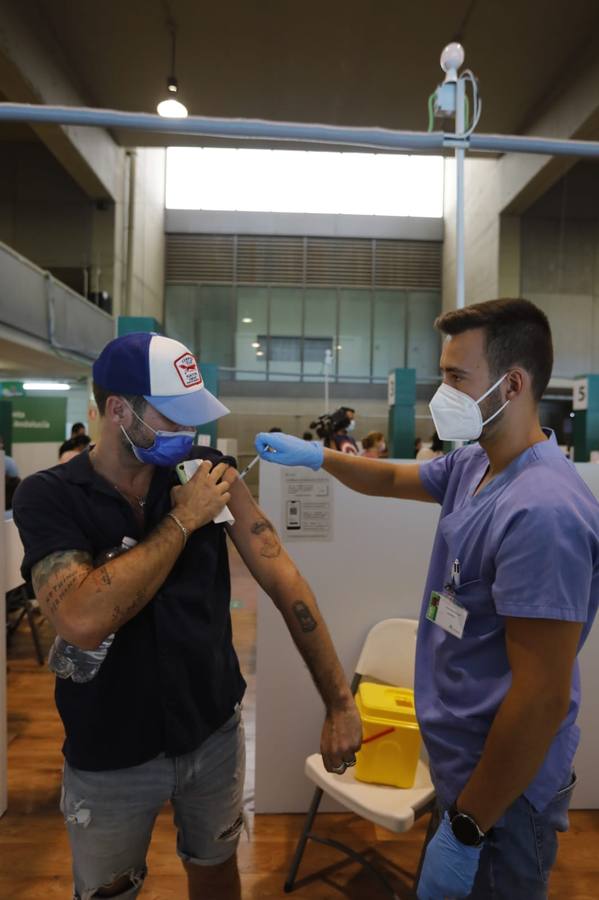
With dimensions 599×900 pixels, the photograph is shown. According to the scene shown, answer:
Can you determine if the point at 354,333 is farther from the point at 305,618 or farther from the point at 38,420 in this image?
the point at 305,618

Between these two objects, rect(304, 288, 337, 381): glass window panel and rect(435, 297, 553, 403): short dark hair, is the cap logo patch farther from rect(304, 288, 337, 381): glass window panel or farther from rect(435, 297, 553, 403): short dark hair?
rect(304, 288, 337, 381): glass window panel

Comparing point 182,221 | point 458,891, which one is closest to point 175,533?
point 458,891

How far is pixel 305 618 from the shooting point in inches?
49.8

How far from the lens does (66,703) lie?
1161mm

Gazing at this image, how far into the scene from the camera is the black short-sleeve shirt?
1.13 m

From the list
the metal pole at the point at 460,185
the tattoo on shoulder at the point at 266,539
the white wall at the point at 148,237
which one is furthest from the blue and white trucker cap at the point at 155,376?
the white wall at the point at 148,237

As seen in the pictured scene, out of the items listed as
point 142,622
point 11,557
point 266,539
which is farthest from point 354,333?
point 142,622

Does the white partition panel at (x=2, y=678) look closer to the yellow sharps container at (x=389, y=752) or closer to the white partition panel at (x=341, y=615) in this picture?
the white partition panel at (x=341, y=615)

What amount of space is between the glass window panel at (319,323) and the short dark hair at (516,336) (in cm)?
1151

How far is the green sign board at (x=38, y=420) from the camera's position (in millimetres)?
7477

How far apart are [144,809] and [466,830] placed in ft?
2.10

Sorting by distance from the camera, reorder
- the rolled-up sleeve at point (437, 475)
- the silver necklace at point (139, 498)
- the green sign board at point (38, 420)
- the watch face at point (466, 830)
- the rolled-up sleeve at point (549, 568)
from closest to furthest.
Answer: the rolled-up sleeve at point (549, 568) < the watch face at point (466, 830) < the silver necklace at point (139, 498) < the rolled-up sleeve at point (437, 475) < the green sign board at point (38, 420)

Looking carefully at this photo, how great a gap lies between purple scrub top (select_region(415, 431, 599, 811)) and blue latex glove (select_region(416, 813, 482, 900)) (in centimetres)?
8

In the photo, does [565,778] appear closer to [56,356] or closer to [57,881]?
[57,881]
